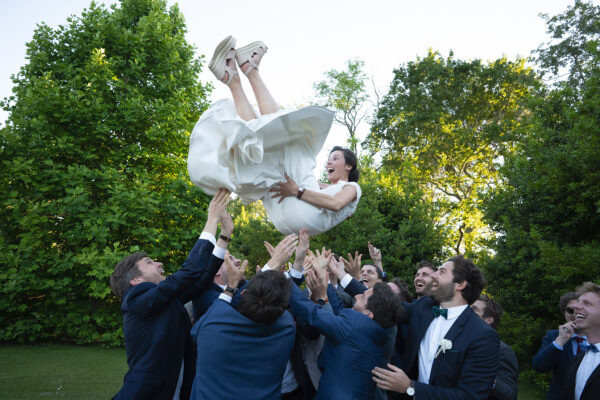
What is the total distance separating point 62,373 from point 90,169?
19.9 feet

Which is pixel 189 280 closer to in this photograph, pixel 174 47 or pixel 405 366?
pixel 405 366

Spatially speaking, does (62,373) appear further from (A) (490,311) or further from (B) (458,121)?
(B) (458,121)

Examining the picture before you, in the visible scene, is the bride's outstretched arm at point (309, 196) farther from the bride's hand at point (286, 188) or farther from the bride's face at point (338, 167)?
the bride's face at point (338, 167)

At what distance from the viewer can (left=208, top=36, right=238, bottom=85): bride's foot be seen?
10.6 feet

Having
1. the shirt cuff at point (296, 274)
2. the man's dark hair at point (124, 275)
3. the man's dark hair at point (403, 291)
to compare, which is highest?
the man's dark hair at point (124, 275)

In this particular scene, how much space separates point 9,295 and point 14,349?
1663 mm

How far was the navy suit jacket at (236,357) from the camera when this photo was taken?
108 inches

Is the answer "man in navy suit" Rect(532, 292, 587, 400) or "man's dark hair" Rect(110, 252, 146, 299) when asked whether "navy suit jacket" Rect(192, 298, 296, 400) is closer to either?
"man's dark hair" Rect(110, 252, 146, 299)

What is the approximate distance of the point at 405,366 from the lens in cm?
340

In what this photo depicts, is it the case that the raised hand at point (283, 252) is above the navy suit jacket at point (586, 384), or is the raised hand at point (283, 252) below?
above

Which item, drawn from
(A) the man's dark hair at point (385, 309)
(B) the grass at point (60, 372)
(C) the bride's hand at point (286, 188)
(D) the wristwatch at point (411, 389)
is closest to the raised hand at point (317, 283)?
(A) the man's dark hair at point (385, 309)

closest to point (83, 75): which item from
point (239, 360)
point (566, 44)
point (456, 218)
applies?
point (239, 360)

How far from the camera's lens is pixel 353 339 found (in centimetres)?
327

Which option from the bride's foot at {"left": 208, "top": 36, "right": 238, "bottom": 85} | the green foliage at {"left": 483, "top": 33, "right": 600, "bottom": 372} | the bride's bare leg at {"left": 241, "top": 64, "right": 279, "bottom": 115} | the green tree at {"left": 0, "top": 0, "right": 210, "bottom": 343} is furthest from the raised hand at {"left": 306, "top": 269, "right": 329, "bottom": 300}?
the green tree at {"left": 0, "top": 0, "right": 210, "bottom": 343}
